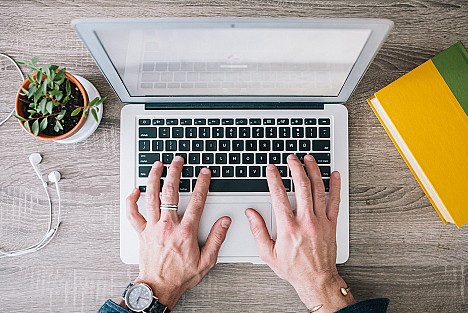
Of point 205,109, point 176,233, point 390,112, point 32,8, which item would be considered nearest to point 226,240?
point 176,233

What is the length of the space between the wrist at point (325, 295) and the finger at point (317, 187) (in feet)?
0.39

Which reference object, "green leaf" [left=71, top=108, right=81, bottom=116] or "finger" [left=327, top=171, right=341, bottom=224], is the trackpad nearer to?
"finger" [left=327, top=171, right=341, bottom=224]

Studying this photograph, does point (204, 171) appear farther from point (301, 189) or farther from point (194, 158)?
point (301, 189)

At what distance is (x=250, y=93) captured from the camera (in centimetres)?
85

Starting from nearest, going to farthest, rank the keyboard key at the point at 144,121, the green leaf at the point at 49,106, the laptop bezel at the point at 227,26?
the laptop bezel at the point at 227,26 < the green leaf at the point at 49,106 < the keyboard key at the point at 144,121

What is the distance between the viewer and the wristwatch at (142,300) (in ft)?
2.72

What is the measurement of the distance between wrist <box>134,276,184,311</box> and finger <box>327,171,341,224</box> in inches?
11.8

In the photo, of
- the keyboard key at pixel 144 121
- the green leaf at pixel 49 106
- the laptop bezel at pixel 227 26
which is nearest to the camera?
the laptop bezel at pixel 227 26

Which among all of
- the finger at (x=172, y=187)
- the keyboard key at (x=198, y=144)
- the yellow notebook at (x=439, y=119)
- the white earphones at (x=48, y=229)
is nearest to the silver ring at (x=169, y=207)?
the finger at (x=172, y=187)

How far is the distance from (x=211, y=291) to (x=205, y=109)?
336mm

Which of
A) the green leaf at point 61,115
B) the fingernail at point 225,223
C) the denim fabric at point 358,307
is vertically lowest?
the denim fabric at point 358,307

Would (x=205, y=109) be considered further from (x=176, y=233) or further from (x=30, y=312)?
(x=30, y=312)

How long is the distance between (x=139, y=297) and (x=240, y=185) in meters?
0.26

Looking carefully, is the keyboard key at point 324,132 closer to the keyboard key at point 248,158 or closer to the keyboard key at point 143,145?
the keyboard key at point 248,158
